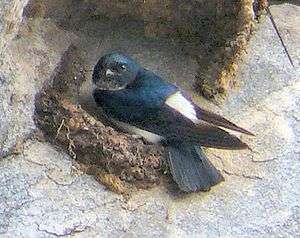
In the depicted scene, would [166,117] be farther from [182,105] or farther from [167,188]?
[167,188]

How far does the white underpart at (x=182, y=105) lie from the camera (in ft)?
10.4

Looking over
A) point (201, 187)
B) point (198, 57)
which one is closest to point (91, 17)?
point (198, 57)

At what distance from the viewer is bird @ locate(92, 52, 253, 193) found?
312 centimetres

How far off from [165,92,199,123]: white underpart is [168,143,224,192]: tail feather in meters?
0.08

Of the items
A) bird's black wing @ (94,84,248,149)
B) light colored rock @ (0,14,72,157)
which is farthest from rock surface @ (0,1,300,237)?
bird's black wing @ (94,84,248,149)

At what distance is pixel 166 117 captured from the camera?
10.4 ft

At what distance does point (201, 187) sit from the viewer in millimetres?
3096

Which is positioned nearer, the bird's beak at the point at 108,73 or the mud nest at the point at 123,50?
the mud nest at the point at 123,50

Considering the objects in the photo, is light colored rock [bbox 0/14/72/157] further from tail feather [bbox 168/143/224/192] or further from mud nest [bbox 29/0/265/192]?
tail feather [bbox 168/143/224/192]

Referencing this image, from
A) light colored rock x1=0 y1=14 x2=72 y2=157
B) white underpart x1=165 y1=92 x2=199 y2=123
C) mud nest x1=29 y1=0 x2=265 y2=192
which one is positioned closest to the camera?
light colored rock x1=0 y1=14 x2=72 y2=157

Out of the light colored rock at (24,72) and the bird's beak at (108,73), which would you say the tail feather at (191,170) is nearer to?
the bird's beak at (108,73)

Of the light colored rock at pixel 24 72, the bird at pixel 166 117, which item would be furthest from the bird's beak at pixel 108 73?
the light colored rock at pixel 24 72

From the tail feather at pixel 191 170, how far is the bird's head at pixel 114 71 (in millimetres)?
260

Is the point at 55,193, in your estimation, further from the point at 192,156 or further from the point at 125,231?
the point at 192,156
